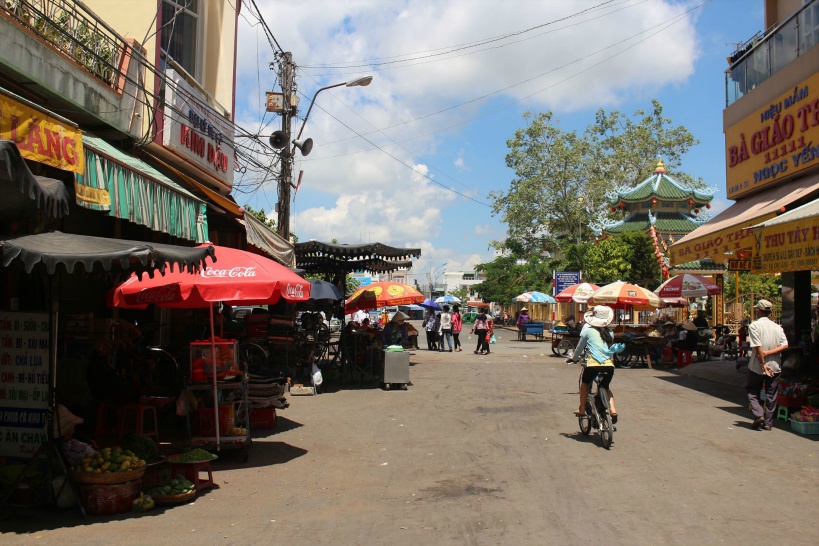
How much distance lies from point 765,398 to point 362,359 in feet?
31.5

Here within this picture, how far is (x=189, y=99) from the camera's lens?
41.7 feet

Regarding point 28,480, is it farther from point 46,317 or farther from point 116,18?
point 116,18

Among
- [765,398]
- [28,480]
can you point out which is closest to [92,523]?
[28,480]

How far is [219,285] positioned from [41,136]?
2.51m

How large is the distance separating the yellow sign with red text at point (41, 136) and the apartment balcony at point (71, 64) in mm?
943

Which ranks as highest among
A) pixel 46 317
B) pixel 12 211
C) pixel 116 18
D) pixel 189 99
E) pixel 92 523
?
pixel 116 18

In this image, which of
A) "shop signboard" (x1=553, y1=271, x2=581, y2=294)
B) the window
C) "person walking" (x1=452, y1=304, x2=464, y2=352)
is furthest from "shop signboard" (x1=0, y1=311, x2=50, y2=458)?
"shop signboard" (x1=553, y1=271, x2=581, y2=294)

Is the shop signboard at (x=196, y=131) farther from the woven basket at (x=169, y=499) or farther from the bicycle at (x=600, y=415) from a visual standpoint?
the bicycle at (x=600, y=415)

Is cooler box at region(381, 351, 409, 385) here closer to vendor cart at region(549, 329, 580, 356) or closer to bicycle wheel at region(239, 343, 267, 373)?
bicycle wheel at region(239, 343, 267, 373)

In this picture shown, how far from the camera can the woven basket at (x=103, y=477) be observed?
631 centimetres

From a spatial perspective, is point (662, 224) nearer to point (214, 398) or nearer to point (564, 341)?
point (564, 341)

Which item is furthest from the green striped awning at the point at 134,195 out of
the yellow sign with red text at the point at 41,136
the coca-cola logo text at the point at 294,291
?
the coca-cola logo text at the point at 294,291

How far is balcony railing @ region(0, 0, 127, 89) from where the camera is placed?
8.31 m

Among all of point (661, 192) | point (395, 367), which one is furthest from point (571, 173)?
Answer: point (395, 367)
